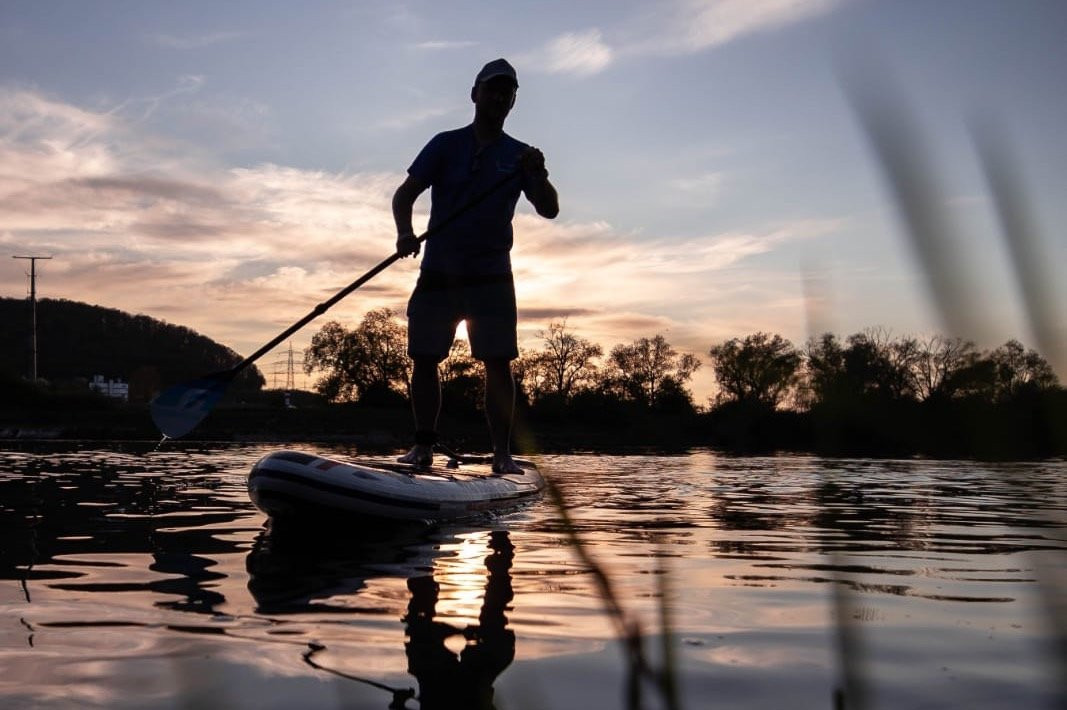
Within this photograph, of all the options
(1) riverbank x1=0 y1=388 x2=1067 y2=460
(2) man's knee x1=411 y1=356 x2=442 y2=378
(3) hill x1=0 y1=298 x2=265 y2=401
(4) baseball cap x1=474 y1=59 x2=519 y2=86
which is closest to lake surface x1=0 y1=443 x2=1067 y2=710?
(2) man's knee x1=411 y1=356 x2=442 y2=378

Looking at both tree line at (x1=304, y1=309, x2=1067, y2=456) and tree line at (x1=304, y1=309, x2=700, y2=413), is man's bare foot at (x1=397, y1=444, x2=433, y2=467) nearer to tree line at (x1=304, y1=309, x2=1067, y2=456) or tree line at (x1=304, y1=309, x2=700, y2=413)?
tree line at (x1=304, y1=309, x2=1067, y2=456)

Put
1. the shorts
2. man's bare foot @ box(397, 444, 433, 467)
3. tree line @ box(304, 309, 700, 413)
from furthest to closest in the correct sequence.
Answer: tree line @ box(304, 309, 700, 413), the shorts, man's bare foot @ box(397, 444, 433, 467)

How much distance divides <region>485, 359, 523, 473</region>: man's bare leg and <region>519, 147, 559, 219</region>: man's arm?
1.24m

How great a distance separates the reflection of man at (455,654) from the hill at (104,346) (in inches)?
3716

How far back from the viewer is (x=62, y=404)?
55000 mm

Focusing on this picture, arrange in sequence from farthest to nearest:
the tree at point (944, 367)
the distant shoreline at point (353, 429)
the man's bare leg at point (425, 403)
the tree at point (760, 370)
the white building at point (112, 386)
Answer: the white building at point (112, 386), the distant shoreline at point (353, 429), the man's bare leg at point (425, 403), the tree at point (760, 370), the tree at point (944, 367)

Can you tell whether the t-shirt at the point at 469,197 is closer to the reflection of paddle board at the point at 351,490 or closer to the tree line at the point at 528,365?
the reflection of paddle board at the point at 351,490

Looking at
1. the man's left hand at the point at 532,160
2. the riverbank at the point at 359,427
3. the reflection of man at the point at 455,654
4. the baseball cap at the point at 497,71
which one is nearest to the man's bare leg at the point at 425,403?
the man's left hand at the point at 532,160

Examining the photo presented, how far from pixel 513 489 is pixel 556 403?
54645mm

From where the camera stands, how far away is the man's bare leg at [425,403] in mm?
7188

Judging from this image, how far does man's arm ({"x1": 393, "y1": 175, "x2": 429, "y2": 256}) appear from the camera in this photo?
7145 mm

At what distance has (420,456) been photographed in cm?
708

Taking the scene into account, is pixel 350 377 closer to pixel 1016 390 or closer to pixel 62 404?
pixel 62 404

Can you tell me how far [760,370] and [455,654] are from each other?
5.12 ft
